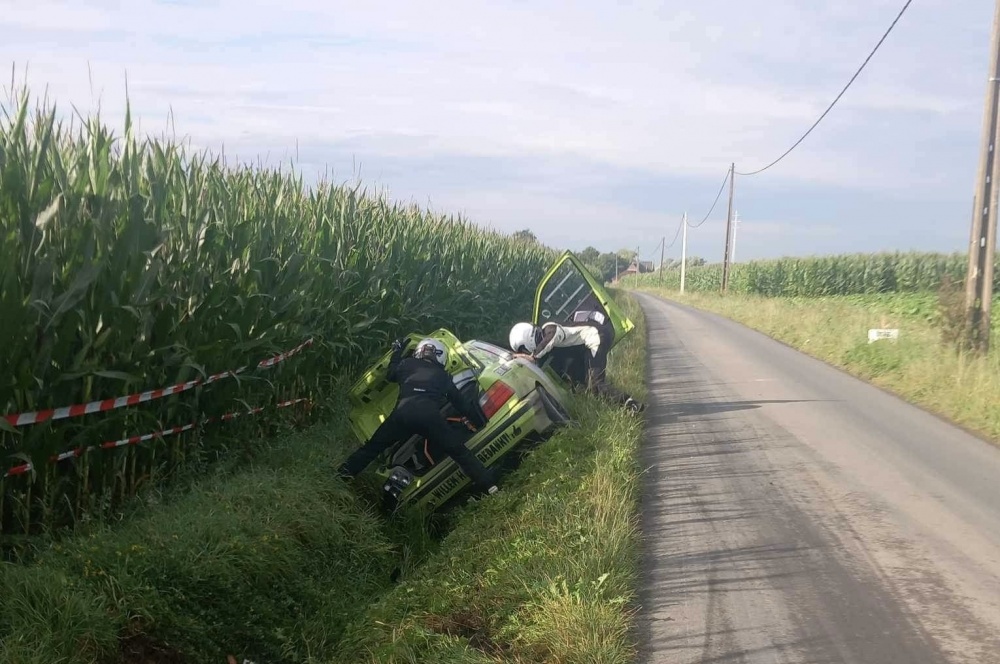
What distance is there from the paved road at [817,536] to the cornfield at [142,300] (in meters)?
3.66

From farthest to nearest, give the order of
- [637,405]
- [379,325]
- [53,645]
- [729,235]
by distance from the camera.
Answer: [729,235]
[379,325]
[637,405]
[53,645]

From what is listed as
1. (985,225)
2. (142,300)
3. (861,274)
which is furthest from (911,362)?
(861,274)

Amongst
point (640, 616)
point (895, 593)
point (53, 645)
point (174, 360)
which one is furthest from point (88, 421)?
point (895, 593)

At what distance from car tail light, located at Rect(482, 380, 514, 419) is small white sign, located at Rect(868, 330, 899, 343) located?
11.7m

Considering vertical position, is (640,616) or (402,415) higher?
(402,415)

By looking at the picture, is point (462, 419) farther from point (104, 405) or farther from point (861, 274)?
point (861, 274)

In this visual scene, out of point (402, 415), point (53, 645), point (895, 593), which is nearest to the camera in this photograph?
point (53, 645)

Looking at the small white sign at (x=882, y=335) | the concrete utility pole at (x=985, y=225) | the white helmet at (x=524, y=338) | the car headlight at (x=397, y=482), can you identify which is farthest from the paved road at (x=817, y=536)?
the small white sign at (x=882, y=335)

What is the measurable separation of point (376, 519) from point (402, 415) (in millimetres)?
872

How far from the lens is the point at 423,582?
562 cm

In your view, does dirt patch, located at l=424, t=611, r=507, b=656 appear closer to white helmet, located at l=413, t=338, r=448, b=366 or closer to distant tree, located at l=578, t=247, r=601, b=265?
white helmet, located at l=413, t=338, r=448, b=366

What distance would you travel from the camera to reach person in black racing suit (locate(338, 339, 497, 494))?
720 centimetres

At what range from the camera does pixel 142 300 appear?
6.00 m

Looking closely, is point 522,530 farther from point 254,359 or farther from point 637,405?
point 637,405
